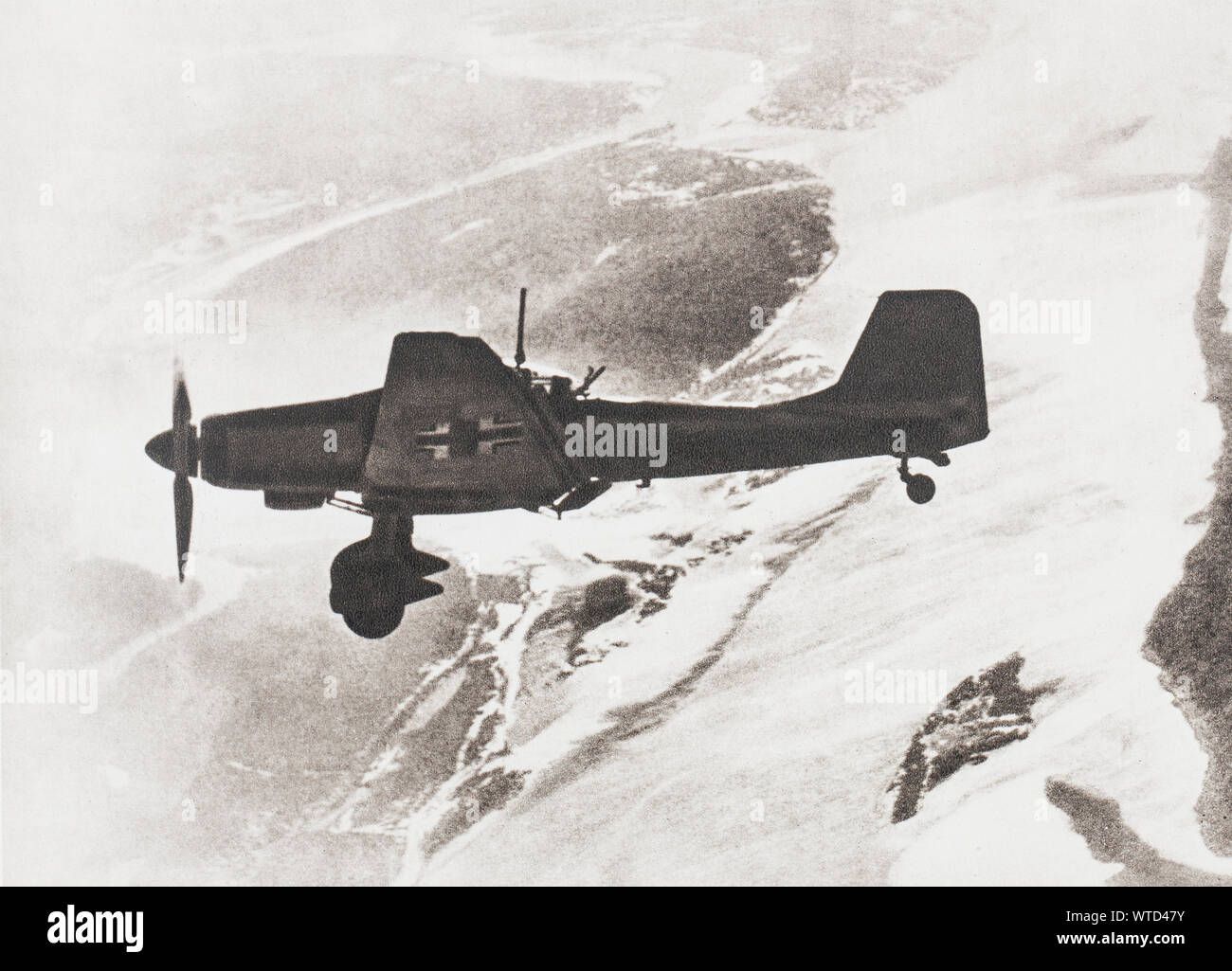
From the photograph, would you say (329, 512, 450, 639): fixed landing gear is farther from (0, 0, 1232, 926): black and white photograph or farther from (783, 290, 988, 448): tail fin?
(783, 290, 988, 448): tail fin

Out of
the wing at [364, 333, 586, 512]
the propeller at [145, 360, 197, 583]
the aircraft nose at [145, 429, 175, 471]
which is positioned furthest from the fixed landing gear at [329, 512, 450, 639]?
the aircraft nose at [145, 429, 175, 471]

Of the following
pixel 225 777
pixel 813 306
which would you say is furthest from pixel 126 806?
pixel 813 306

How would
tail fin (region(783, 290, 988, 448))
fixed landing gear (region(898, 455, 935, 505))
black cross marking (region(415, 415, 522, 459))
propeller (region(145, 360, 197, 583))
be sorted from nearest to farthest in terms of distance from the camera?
black cross marking (region(415, 415, 522, 459)) → propeller (region(145, 360, 197, 583)) → tail fin (region(783, 290, 988, 448)) → fixed landing gear (region(898, 455, 935, 505))

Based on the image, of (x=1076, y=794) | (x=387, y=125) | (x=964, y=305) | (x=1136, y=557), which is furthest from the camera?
(x=387, y=125)

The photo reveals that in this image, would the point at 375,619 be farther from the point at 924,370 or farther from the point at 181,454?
the point at 924,370

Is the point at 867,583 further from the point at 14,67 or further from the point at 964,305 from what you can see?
the point at 14,67

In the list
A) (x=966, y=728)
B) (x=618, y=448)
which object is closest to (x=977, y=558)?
(x=966, y=728)
